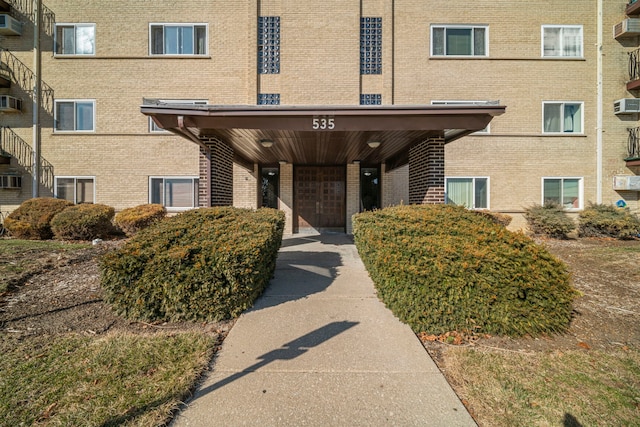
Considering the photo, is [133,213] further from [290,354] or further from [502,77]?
[502,77]

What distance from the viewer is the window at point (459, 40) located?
36.6 feet

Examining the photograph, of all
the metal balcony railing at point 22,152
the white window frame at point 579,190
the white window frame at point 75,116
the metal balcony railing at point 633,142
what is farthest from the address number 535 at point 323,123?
the metal balcony railing at point 633,142

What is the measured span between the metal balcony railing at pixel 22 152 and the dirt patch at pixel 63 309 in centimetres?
822

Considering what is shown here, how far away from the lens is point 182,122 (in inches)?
210

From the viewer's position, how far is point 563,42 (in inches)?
441

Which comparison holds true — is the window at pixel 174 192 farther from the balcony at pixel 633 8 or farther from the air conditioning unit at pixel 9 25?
the balcony at pixel 633 8

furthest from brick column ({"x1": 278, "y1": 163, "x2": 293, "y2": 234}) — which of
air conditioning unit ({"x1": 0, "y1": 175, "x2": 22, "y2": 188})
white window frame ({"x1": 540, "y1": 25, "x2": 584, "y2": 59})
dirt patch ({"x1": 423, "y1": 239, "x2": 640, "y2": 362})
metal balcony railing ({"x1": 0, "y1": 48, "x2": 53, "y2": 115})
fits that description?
white window frame ({"x1": 540, "y1": 25, "x2": 584, "y2": 59})

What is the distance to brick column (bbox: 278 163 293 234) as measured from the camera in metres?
11.6

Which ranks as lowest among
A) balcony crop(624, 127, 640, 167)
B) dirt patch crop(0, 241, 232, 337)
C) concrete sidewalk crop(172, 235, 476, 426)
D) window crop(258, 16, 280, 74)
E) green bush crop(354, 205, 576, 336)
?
concrete sidewalk crop(172, 235, 476, 426)

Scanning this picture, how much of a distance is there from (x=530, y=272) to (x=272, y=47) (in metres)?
11.5

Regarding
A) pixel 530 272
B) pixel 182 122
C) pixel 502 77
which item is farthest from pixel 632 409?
pixel 502 77

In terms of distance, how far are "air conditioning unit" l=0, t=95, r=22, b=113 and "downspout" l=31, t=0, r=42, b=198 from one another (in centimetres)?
49

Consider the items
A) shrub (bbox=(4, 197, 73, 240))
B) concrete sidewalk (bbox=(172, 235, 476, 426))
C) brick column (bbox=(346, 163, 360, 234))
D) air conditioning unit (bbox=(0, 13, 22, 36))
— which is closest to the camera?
concrete sidewalk (bbox=(172, 235, 476, 426))

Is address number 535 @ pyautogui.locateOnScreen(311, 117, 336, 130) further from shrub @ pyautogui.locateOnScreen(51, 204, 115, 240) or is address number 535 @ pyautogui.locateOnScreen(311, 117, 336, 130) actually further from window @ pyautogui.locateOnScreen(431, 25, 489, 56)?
window @ pyautogui.locateOnScreen(431, 25, 489, 56)
